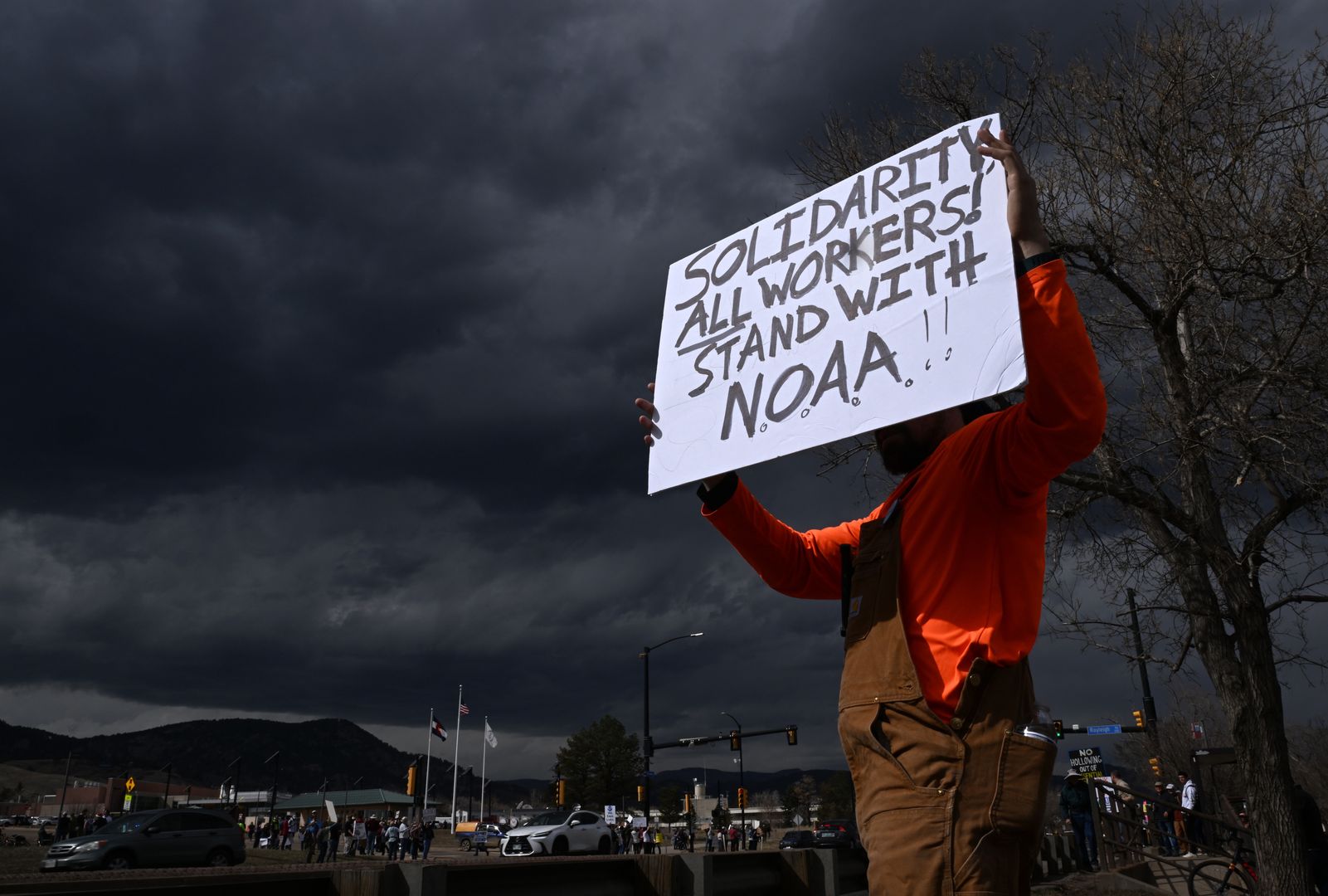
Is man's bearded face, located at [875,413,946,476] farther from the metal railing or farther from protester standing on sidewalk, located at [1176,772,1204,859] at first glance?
protester standing on sidewalk, located at [1176,772,1204,859]

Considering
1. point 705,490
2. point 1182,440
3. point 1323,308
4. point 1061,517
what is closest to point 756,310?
point 705,490

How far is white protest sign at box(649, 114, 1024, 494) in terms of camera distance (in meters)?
2.58

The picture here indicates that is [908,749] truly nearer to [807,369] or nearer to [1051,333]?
[1051,333]

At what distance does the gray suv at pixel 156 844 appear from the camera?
2042 centimetres

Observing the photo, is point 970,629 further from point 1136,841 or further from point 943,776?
point 1136,841

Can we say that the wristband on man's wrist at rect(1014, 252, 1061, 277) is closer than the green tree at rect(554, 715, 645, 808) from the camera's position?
Yes

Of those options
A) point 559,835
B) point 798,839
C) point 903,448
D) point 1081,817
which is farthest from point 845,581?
point 798,839

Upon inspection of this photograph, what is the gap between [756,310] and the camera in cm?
335

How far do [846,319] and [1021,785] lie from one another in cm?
151

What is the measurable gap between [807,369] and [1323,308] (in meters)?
10.9

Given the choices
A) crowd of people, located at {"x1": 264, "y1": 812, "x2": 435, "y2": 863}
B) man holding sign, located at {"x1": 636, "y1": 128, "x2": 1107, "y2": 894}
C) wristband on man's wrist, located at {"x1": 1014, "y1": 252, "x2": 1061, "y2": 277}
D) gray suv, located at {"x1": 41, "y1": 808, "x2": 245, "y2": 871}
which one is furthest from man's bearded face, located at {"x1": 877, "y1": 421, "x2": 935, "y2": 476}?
crowd of people, located at {"x1": 264, "y1": 812, "x2": 435, "y2": 863}

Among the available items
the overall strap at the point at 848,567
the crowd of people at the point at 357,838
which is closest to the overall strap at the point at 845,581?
the overall strap at the point at 848,567

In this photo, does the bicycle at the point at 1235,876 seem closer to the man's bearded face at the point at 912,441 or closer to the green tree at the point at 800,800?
the man's bearded face at the point at 912,441

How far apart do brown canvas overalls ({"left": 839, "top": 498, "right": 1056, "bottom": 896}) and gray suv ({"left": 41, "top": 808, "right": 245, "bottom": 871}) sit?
2323 centimetres
